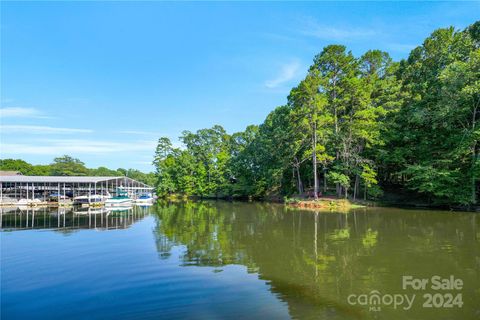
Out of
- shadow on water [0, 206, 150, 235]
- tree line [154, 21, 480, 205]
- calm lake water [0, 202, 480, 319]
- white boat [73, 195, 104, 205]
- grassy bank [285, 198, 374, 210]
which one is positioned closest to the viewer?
calm lake water [0, 202, 480, 319]

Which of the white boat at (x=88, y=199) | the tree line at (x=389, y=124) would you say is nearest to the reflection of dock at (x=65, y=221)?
the white boat at (x=88, y=199)

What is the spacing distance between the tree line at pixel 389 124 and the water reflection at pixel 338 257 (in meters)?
11.8

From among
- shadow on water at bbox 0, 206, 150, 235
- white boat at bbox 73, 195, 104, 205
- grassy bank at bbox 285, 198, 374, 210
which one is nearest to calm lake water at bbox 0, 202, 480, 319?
shadow on water at bbox 0, 206, 150, 235

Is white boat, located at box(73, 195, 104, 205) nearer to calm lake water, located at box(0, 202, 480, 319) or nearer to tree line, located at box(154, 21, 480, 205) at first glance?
tree line, located at box(154, 21, 480, 205)

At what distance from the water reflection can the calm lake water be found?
35 mm

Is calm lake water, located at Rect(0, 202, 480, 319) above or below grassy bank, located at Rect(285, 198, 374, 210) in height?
above

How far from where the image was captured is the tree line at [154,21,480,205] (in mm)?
25969

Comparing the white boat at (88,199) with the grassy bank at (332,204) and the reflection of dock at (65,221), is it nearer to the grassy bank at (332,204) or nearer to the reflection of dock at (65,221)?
the reflection of dock at (65,221)

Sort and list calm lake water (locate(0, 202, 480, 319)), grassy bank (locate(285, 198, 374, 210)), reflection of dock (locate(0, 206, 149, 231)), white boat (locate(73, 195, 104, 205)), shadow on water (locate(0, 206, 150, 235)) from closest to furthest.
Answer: calm lake water (locate(0, 202, 480, 319)), shadow on water (locate(0, 206, 150, 235)), reflection of dock (locate(0, 206, 149, 231)), grassy bank (locate(285, 198, 374, 210)), white boat (locate(73, 195, 104, 205))

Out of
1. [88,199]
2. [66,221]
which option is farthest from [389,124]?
[88,199]

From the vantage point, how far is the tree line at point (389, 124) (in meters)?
26.0

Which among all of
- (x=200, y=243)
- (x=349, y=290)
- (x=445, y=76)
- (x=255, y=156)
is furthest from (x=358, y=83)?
(x=349, y=290)

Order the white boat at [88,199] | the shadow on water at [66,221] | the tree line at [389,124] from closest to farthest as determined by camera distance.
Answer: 1. the shadow on water at [66,221]
2. the tree line at [389,124]
3. the white boat at [88,199]

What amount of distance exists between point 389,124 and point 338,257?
26.7 meters
